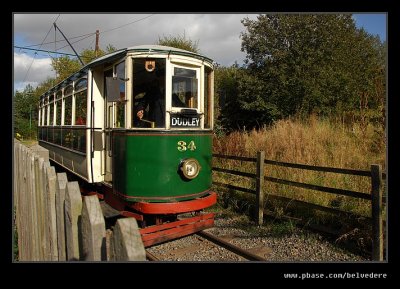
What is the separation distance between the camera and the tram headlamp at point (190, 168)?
548 cm

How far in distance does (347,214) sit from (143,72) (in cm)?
383

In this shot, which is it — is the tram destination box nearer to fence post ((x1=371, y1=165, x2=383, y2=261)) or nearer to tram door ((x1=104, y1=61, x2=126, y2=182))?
tram door ((x1=104, y1=61, x2=126, y2=182))

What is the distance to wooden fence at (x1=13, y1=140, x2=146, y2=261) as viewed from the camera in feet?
5.49

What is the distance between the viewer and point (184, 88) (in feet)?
18.7

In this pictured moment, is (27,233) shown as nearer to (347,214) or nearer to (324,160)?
(347,214)

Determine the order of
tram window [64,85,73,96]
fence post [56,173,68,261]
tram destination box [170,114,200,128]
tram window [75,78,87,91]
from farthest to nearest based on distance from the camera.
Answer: tram window [64,85,73,96], tram window [75,78,87,91], tram destination box [170,114,200,128], fence post [56,173,68,261]

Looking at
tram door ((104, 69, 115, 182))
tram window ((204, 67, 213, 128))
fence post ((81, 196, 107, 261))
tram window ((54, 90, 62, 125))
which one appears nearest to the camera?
fence post ((81, 196, 107, 261))

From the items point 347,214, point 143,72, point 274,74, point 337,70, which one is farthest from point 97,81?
point 337,70

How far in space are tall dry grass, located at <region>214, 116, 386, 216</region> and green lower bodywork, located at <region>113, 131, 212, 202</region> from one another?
262 centimetres

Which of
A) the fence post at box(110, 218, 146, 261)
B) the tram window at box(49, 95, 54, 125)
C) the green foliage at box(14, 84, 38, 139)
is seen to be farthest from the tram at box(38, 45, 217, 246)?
the green foliage at box(14, 84, 38, 139)

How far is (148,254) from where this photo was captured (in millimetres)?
5086

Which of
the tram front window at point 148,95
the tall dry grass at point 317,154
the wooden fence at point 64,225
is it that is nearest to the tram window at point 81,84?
the tram front window at point 148,95

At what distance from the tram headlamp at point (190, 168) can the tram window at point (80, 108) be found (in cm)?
286

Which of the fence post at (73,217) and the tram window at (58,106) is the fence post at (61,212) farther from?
the tram window at (58,106)
